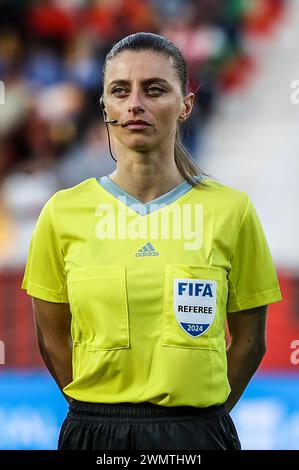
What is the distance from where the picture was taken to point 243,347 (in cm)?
243

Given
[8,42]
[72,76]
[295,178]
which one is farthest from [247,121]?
[8,42]

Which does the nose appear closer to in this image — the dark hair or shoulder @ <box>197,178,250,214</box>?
the dark hair

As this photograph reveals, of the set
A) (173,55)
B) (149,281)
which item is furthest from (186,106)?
(149,281)

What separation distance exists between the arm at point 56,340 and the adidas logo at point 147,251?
1.01 feet

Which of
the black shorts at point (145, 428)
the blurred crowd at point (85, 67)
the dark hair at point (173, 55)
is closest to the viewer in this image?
the black shorts at point (145, 428)

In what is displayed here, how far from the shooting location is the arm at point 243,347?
240cm

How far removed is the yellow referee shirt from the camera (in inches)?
83.0

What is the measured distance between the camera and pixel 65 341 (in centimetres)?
243

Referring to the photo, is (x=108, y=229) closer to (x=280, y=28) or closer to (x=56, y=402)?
(x=56, y=402)

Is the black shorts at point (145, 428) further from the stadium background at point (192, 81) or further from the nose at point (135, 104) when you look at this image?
the stadium background at point (192, 81)

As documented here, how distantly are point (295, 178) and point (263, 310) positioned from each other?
3.83 meters

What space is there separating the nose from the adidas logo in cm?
29

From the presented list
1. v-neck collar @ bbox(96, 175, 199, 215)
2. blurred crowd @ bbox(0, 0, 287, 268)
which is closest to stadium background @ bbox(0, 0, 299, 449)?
blurred crowd @ bbox(0, 0, 287, 268)

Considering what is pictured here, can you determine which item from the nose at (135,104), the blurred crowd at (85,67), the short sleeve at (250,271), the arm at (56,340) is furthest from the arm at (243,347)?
the blurred crowd at (85,67)
